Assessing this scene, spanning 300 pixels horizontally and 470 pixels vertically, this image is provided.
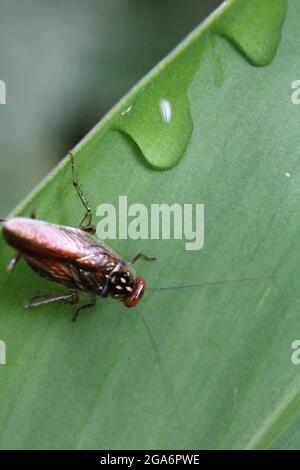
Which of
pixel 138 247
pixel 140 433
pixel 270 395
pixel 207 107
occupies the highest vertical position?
pixel 207 107

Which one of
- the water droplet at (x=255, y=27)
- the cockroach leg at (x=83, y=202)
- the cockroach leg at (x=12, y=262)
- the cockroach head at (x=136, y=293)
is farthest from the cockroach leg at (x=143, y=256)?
the water droplet at (x=255, y=27)

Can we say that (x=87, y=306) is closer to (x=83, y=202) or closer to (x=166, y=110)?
(x=83, y=202)

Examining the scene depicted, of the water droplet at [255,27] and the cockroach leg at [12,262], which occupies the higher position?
the water droplet at [255,27]

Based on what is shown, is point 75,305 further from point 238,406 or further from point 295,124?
point 295,124

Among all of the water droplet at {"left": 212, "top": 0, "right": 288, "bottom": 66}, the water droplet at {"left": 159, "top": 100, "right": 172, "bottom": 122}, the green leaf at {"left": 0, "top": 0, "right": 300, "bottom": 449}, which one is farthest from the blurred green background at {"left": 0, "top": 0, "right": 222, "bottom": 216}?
the water droplet at {"left": 212, "top": 0, "right": 288, "bottom": 66}

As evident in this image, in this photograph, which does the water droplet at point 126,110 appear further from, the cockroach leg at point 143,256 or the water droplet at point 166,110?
the cockroach leg at point 143,256

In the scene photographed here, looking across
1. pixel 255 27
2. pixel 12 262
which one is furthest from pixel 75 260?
pixel 255 27

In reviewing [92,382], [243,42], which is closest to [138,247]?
[92,382]

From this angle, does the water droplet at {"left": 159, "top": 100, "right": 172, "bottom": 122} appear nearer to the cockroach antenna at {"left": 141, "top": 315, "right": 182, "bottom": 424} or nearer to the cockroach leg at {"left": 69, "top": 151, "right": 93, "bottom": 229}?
the cockroach leg at {"left": 69, "top": 151, "right": 93, "bottom": 229}
